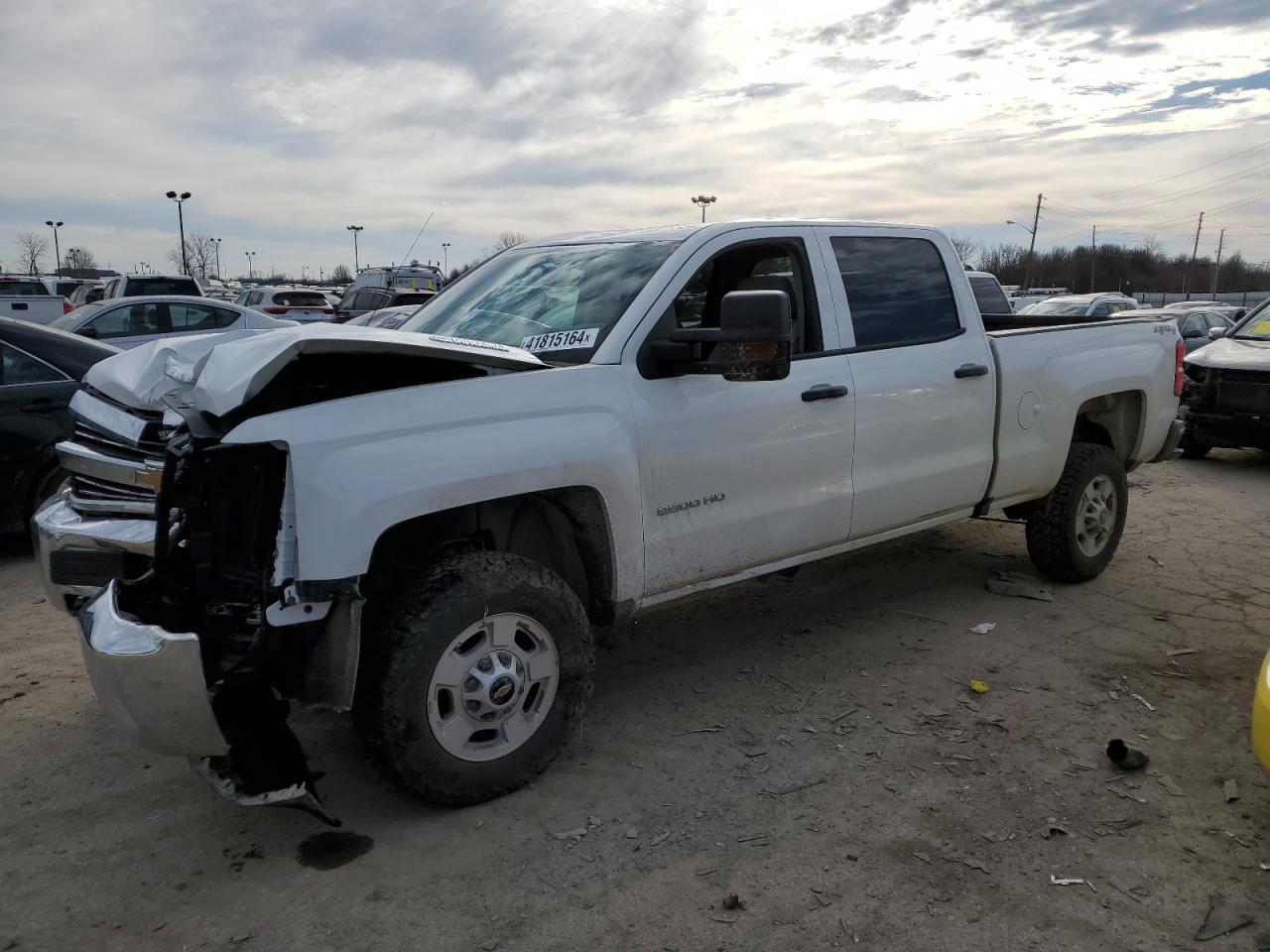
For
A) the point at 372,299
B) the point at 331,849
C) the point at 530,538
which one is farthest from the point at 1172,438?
the point at 372,299

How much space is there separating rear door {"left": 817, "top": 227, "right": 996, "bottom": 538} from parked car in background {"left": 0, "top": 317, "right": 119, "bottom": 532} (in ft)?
16.3

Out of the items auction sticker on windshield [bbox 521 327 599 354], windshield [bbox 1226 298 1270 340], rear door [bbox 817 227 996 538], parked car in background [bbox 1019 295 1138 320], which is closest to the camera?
auction sticker on windshield [bbox 521 327 599 354]

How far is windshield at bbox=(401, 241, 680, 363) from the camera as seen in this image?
3857mm

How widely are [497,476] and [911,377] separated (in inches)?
91.7

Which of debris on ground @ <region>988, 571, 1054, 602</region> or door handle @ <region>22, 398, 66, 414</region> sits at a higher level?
door handle @ <region>22, 398, 66, 414</region>

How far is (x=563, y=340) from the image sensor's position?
3838 millimetres

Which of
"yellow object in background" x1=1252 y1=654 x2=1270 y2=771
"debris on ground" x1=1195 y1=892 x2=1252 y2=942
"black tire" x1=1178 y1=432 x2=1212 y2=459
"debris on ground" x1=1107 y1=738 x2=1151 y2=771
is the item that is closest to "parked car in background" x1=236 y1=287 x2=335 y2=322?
"black tire" x1=1178 y1=432 x2=1212 y2=459

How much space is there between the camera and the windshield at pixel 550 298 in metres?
3.86

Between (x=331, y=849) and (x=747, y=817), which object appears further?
(x=747, y=817)

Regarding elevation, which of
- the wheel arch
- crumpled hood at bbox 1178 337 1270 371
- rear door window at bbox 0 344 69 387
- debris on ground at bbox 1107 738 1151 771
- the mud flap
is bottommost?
debris on ground at bbox 1107 738 1151 771

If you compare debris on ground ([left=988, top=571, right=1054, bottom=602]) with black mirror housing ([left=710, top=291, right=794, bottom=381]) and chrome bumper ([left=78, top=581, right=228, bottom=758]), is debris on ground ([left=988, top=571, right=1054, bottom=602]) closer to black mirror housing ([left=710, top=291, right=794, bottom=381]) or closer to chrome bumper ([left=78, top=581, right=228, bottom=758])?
black mirror housing ([left=710, top=291, right=794, bottom=381])

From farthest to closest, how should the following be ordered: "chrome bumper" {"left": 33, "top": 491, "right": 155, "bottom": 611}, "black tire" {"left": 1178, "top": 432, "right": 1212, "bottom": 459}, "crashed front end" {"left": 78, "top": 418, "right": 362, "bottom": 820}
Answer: "black tire" {"left": 1178, "top": 432, "right": 1212, "bottom": 459} → "chrome bumper" {"left": 33, "top": 491, "right": 155, "bottom": 611} → "crashed front end" {"left": 78, "top": 418, "right": 362, "bottom": 820}

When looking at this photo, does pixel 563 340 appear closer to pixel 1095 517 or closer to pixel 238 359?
pixel 238 359

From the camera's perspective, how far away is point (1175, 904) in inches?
112
